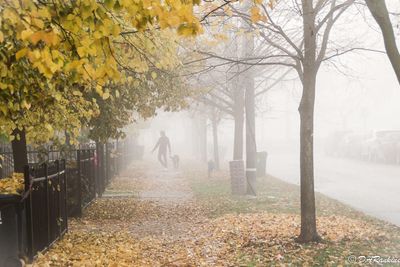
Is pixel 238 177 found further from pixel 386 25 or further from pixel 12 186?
pixel 386 25

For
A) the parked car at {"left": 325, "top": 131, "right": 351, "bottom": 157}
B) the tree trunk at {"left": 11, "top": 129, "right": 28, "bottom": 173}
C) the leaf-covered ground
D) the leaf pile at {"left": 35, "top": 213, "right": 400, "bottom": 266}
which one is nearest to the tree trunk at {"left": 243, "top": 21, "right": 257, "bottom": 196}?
the leaf-covered ground

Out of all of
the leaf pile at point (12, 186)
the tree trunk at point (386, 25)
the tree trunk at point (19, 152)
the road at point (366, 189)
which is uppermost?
the tree trunk at point (386, 25)

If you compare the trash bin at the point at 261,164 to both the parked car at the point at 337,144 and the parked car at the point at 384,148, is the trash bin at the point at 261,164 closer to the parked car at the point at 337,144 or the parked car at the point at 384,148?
the parked car at the point at 384,148

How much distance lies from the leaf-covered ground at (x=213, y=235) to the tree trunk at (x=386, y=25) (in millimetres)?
2778

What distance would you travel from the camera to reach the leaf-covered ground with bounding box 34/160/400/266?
6996 mm

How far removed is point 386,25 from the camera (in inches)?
218

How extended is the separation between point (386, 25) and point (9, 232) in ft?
16.4

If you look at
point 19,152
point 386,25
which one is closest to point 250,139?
point 19,152

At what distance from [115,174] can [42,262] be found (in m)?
16.0

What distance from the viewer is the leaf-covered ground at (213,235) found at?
7.00 m

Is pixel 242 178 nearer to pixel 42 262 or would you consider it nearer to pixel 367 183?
pixel 367 183

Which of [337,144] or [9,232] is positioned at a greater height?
[337,144]

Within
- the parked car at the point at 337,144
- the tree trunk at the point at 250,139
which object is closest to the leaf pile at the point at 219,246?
the tree trunk at the point at 250,139

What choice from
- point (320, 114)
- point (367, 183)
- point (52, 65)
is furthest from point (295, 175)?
point (320, 114)
